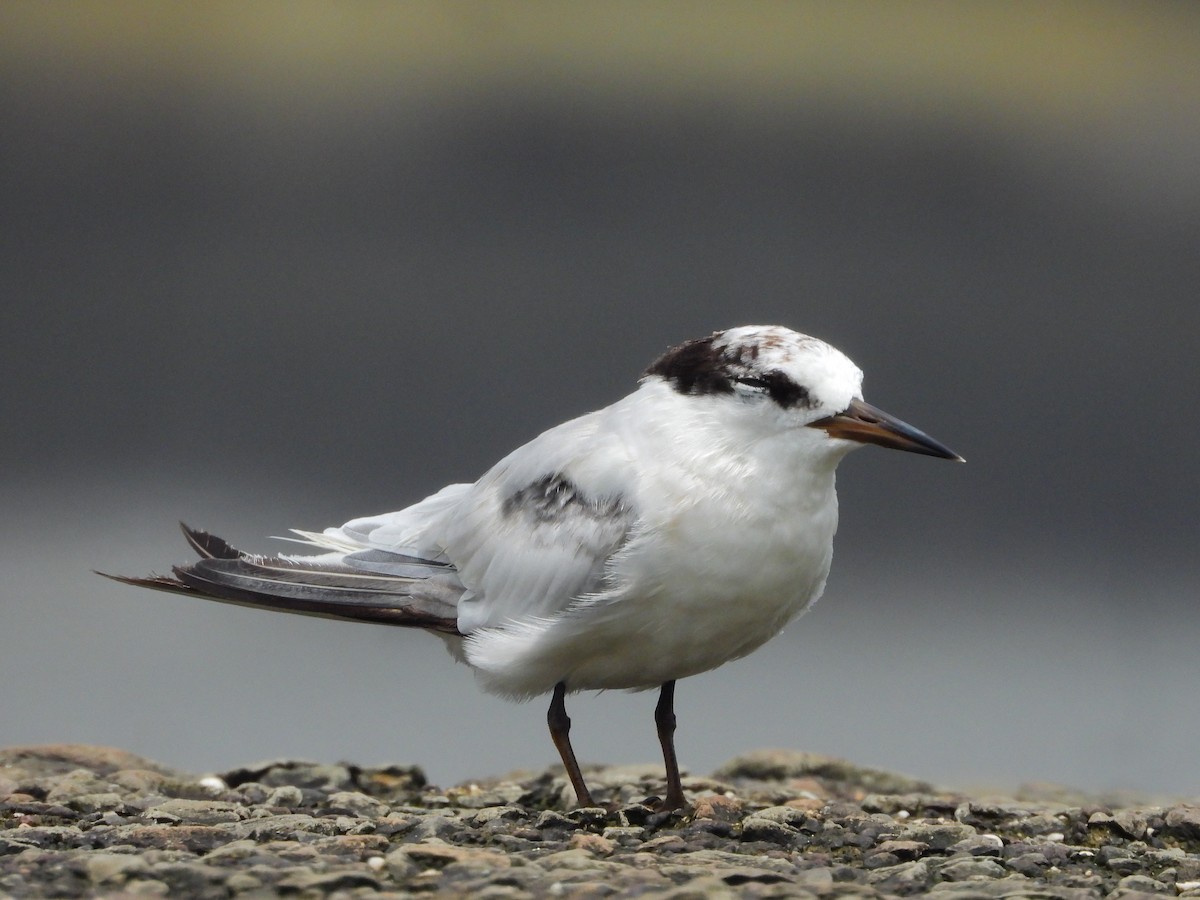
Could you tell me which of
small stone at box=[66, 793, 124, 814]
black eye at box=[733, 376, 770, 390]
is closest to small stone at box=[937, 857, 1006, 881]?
black eye at box=[733, 376, 770, 390]

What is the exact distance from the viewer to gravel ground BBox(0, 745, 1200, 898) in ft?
9.36

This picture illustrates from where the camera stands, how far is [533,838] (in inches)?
131

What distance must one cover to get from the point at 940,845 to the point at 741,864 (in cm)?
69

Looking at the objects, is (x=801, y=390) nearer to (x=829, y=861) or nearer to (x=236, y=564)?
(x=829, y=861)

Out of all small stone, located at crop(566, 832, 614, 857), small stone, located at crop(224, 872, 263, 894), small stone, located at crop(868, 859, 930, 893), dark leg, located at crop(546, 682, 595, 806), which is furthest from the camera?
dark leg, located at crop(546, 682, 595, 806)

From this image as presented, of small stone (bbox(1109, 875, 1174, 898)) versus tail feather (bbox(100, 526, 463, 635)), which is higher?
tail feather (bbox(100, 526, 463, 635))

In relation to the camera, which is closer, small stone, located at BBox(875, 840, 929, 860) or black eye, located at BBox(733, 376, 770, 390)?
small stone, located at BBox(875, 840, 929, 860)

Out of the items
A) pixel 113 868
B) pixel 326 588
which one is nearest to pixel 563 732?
pixel 326 588

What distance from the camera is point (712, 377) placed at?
11.8 feet

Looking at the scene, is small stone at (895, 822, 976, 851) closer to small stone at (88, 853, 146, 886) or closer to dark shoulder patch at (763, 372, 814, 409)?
dark shoulder patch at (763, 372, 814, 409)

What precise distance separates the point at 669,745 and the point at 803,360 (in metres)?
1.07

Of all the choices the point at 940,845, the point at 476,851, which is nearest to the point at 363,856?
the point at 476,851

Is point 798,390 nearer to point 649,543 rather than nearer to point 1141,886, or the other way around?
point 649,543

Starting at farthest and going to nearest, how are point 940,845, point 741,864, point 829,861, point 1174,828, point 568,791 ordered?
point 568,791
point 1174,828
point 940,845
point 829,861
point 741,864
